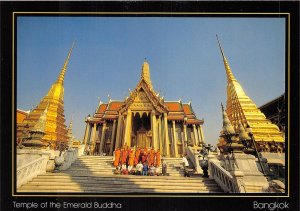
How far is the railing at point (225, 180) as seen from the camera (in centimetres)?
663

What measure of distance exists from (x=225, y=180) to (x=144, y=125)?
38.8 feet

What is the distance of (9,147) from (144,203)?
159 inches

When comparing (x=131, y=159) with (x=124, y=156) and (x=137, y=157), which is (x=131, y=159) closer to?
(x=137, y=157)

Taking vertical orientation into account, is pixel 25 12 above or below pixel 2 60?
above

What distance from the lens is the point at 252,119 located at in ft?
54.4

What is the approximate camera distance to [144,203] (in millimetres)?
6805

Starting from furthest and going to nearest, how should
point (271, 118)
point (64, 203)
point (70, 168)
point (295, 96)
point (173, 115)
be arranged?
point (173, 115)
point (271, 118)
point (70, 168)
point (295, 96)
point (64, 203)

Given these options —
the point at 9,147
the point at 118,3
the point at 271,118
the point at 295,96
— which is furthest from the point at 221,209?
the point at 271,118

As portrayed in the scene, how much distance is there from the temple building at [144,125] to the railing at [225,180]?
7.13m

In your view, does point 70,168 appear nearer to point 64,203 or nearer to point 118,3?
point 64,203

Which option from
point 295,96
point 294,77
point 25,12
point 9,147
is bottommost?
point 9,147

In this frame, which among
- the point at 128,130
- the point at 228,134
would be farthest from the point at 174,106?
the point at 228,134

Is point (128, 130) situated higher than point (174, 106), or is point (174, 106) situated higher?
point (174, 106)

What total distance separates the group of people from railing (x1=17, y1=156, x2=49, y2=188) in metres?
2.81
